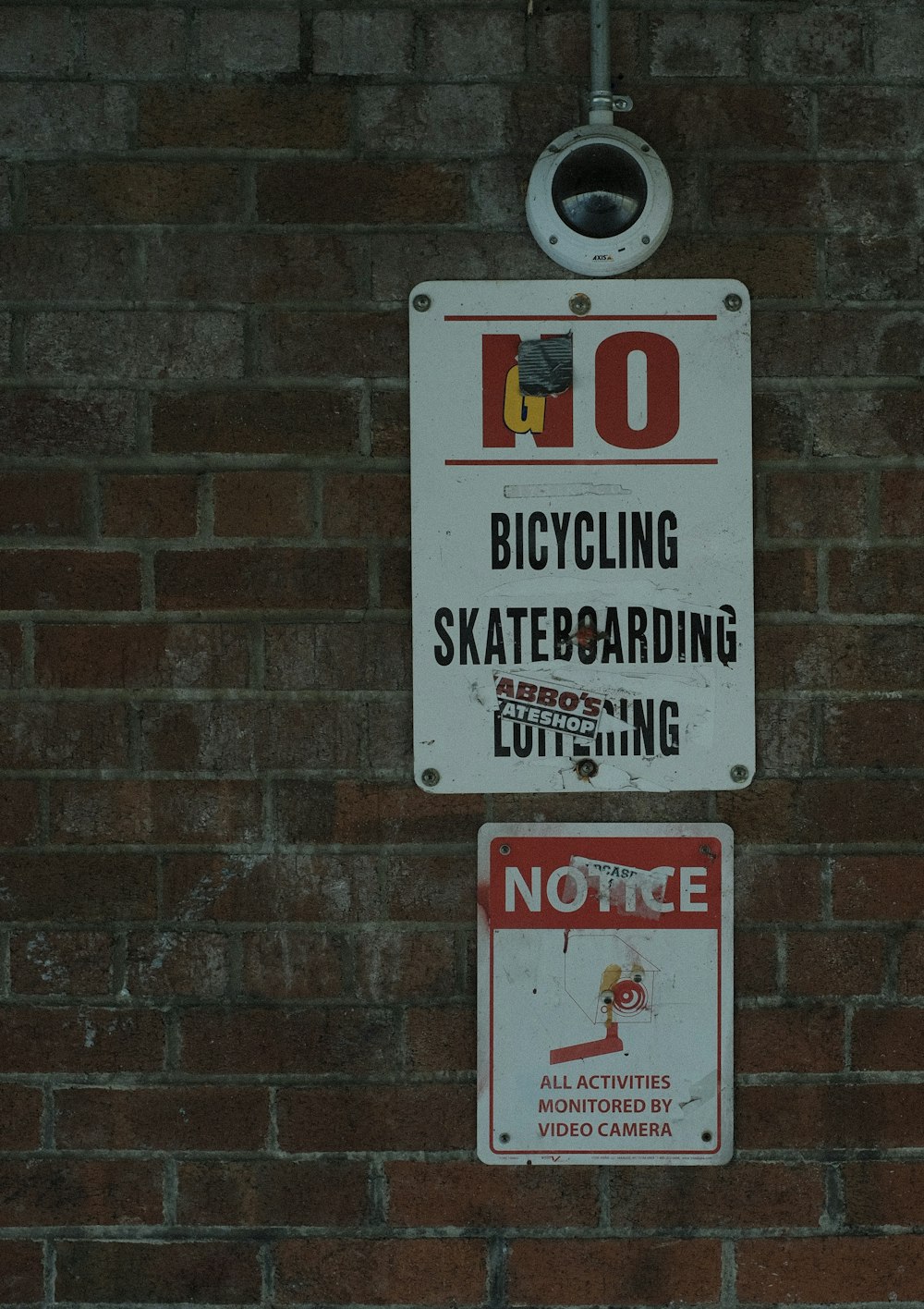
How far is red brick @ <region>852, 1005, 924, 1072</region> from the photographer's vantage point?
5.89 ft

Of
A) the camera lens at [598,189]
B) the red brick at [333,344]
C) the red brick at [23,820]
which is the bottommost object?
the red brick at [23,820]

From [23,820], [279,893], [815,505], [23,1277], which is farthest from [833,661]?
[23,1277]

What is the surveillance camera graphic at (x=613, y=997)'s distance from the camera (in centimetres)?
179

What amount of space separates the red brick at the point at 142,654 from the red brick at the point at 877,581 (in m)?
0.89

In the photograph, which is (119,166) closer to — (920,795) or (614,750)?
(614,750)

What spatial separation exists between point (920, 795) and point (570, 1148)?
739mm

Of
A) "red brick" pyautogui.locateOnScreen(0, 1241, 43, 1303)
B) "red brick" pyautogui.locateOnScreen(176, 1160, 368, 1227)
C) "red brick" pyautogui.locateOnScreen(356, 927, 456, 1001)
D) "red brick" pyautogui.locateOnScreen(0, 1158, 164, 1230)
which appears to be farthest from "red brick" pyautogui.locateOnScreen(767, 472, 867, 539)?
"red brick" pyautogui.locateOnScreen(0, 1241, 43, 1303)

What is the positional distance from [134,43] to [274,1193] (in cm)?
171

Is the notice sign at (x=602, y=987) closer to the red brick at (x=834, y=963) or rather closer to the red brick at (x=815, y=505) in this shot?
the red brick at (x=834, y=963)

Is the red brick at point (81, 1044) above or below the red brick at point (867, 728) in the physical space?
below

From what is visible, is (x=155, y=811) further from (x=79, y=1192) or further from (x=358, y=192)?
(x=358, y=192)

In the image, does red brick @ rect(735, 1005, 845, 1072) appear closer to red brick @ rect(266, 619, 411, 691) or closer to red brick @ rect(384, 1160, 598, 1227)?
red brick @ rect(384, 1160, 598, 1227)

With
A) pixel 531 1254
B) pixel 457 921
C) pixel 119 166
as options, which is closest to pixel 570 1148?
pixel 531 1254

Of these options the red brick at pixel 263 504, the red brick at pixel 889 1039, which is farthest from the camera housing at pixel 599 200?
the red brick at pixel 889 1039
